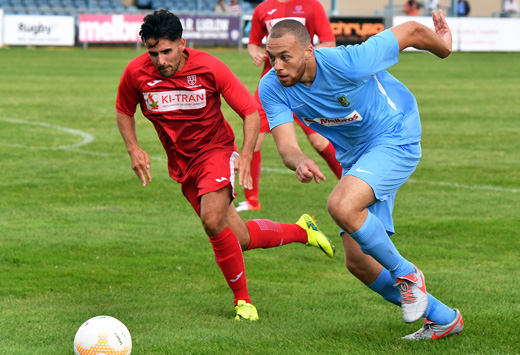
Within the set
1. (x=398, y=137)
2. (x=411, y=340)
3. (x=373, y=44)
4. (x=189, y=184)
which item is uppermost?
(x=373, y=44)

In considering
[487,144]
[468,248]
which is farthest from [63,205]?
[487,144]

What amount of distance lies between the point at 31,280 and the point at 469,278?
301 cm

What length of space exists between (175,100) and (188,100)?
81 mm

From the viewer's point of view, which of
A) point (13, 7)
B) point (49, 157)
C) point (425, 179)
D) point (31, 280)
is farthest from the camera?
point (13, 7)

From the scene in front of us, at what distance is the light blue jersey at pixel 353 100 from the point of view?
473cm

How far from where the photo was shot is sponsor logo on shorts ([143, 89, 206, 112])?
5.44 m

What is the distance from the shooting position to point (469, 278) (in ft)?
19.9

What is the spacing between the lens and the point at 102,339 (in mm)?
4277

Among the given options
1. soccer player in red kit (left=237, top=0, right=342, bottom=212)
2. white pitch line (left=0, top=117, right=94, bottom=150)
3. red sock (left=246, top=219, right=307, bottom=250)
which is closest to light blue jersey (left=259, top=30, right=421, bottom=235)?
red sock (left=246, top=219, right=307, bottom=250)

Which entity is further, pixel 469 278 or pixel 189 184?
pixel 469 278

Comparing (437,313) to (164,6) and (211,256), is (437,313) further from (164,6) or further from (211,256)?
(164,6)

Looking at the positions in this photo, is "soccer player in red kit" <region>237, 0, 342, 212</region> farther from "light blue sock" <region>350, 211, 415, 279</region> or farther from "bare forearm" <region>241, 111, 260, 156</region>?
"light blue sock" <region>350, 211, 415, 279</region>

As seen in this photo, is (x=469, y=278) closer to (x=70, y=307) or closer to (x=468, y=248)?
(x=468, y=248)

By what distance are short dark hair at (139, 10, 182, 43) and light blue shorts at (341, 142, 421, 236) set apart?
1.30 m
